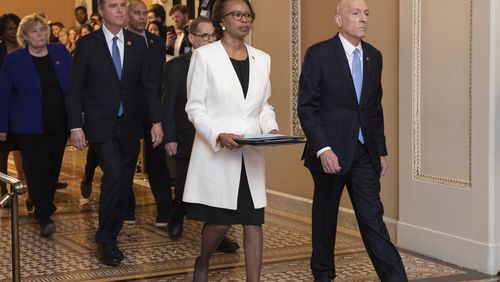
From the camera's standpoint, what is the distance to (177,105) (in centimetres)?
704

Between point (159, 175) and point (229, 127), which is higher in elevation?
point (229, 127)

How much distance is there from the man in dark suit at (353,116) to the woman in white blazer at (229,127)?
37 cm

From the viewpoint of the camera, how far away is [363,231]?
5.38 meters

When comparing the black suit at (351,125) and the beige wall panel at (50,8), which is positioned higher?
the beige wall panel at (50,8)

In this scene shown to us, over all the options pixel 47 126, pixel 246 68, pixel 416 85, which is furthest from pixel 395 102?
pixel 47 126

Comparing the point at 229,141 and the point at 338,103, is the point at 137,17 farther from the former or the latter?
the point at 229,141

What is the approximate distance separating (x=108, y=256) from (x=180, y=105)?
119 cm

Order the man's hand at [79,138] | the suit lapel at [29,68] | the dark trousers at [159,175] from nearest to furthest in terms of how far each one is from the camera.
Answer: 1. the man's hand at [79,138]
2. the suit lapel at [29,68]
3. the dark trousers at [159,175]

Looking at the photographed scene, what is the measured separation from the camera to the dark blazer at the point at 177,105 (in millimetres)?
6441

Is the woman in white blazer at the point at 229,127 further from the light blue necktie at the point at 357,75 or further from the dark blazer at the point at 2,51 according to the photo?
the dark blazer at the point at 2,51

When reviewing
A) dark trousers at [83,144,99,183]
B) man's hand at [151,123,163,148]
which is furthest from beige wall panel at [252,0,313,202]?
man's hand at [151,123,163,148]

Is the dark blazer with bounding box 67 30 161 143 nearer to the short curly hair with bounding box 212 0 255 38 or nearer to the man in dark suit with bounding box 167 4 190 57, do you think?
the short curly hair with bounding box 212 0 255 38

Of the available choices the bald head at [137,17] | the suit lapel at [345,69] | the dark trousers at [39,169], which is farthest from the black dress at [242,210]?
the bald head at [137,17]

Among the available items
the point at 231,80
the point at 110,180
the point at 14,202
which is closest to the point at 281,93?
the point at 110,180
